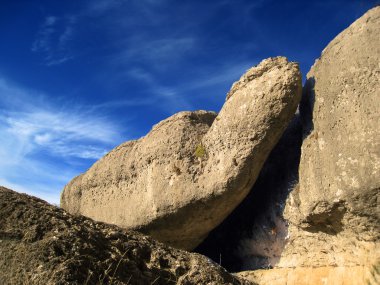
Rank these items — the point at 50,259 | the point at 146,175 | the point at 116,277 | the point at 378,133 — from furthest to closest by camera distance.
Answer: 1. the point at 146,175
2. the point at 378,133
3. the point at 116,277
4. the point at 50,259

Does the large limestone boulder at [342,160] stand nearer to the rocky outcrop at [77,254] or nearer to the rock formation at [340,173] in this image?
the rock formation at [340,173]

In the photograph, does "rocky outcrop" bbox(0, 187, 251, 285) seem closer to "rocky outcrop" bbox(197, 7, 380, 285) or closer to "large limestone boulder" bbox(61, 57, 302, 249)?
"rocky outcrop" bbox(197, 7, 380, 285)

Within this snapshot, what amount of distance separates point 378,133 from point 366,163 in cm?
42

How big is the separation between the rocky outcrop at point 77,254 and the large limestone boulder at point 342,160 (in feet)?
7.19

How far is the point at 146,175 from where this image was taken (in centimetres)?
952

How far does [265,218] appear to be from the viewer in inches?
331

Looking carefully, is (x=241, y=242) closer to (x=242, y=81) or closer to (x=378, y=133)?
(x=242, y=81)

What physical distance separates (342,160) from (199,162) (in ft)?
9.68

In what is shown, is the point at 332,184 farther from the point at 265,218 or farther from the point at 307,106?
the point at 265,218

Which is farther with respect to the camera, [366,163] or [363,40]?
[363,40]

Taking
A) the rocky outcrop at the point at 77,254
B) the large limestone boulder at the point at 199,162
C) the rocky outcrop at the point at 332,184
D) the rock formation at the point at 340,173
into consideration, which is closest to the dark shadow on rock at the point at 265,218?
the rocky outcrop at the point at 332,184

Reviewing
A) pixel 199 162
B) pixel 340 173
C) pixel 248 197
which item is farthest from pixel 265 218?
pixel 340 173

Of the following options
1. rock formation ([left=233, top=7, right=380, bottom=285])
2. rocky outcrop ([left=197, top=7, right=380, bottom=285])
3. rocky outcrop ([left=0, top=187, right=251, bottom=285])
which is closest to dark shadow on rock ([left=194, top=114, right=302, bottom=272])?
rocky outcrop ([left=197, top=7, right=380, bottom=285])

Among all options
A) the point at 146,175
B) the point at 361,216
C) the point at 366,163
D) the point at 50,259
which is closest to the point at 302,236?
the point at 361,216
